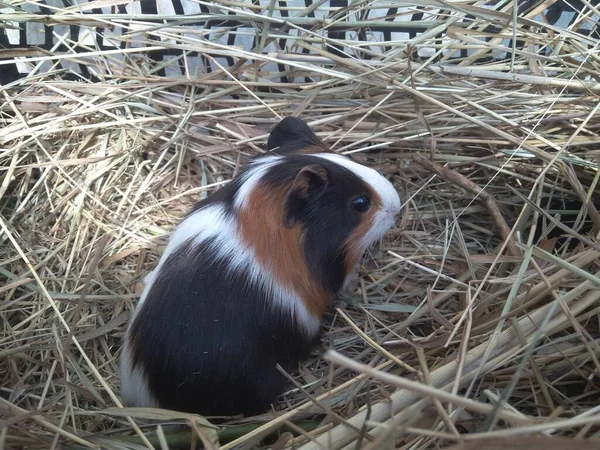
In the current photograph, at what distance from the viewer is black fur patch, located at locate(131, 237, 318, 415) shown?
172 cm

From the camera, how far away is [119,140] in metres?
2.74

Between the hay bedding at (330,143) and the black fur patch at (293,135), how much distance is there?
43cm

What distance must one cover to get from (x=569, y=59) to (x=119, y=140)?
2.29 metres

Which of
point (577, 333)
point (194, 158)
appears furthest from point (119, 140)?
point (577, 333)

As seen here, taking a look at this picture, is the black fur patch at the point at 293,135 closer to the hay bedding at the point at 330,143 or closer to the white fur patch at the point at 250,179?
the white fur patch at the point at 250,179

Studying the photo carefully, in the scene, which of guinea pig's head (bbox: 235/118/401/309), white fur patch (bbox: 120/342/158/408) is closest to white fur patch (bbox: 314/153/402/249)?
guinea pig's head (bbox: 235/118/401/309)

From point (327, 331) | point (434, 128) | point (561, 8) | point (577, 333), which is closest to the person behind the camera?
point (577, 333)

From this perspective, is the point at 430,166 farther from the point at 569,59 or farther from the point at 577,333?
the point at 577,333

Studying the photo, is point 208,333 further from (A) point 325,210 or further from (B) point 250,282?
(A) point 325,210

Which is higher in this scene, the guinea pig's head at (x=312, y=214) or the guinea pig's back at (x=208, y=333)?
the guinea pig's head at (x=312, y=214)

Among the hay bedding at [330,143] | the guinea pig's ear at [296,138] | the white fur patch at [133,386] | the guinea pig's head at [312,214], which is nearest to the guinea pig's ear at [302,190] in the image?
the guinea pig's head at [312,214]

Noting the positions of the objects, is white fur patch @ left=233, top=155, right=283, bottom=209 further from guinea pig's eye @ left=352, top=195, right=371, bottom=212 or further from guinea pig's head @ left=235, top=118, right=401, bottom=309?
guinea pig's eye @ left=352, top=195, right=371, bottom=212

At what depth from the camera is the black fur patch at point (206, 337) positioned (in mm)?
1719

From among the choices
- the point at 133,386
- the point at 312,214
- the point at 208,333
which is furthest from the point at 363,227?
the point at 133,386
